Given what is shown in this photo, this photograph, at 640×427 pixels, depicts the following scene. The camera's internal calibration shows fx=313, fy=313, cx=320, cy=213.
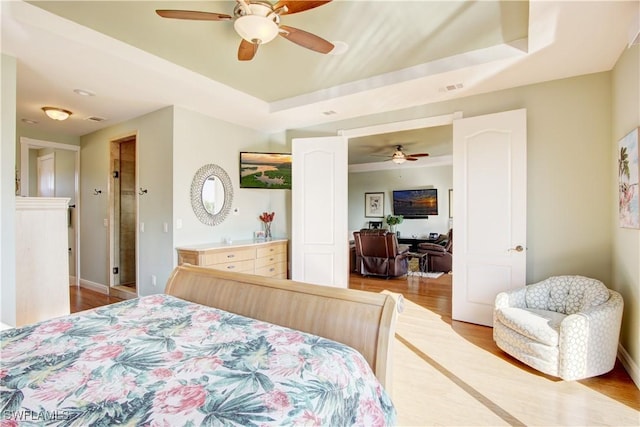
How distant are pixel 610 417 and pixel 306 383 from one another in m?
2.11

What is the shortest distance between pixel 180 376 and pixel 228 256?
2922 millimetres

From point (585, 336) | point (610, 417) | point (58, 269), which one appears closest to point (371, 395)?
point (610, 417)

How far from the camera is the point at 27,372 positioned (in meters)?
1.09

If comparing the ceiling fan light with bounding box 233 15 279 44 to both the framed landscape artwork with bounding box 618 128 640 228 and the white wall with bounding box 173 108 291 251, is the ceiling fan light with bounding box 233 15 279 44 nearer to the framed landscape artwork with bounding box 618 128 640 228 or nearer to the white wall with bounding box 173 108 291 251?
the white wall with bounding box 173 108 291 251

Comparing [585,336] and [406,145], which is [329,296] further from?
[406,145]

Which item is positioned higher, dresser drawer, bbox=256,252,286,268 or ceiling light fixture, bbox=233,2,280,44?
ceiling light fixture, bbox=233,2,280,44

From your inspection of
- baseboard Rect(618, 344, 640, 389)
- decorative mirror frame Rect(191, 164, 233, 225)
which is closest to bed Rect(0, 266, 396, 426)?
baseboard Rect(618, 344, 640, 389)

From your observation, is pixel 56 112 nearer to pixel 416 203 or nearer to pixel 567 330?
pixel 567 330

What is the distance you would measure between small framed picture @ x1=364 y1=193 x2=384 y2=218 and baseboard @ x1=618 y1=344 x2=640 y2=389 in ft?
21.8

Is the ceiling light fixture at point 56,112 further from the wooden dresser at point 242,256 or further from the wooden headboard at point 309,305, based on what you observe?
the wooden headboard at point 309,305

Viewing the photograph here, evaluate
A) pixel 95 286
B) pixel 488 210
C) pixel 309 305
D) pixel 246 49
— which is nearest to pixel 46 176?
pixel 95 286

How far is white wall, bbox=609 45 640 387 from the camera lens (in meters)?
2.31

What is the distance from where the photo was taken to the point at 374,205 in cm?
923

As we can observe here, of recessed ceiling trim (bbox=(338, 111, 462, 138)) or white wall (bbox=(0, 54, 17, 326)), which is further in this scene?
recessed ceiling trim (bbox=(338, 111, 462, 138))
